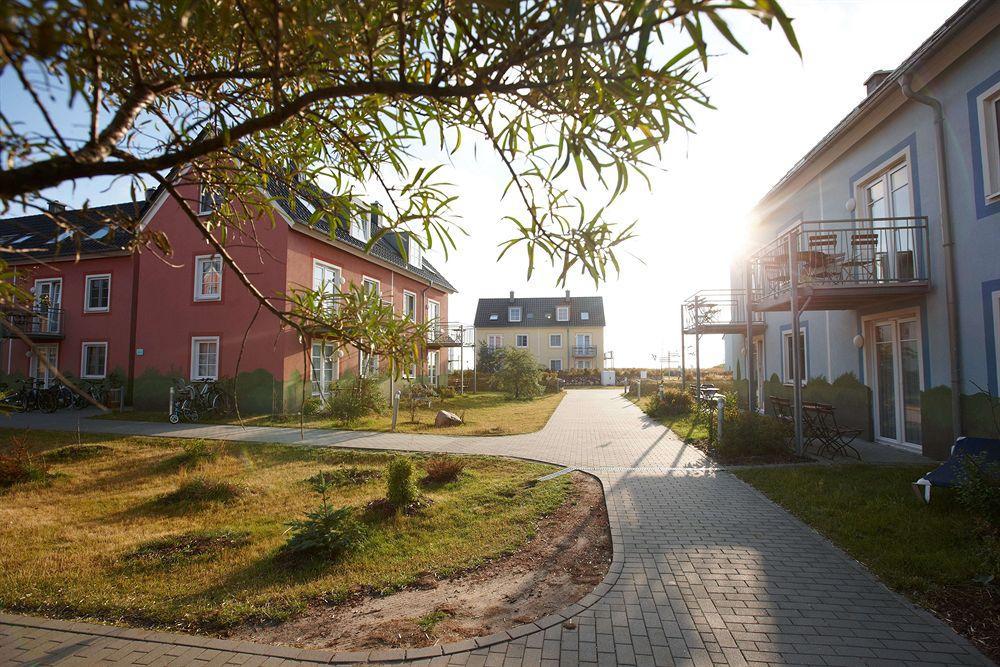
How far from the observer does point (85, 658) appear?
298 cm

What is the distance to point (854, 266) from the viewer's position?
9.85 m

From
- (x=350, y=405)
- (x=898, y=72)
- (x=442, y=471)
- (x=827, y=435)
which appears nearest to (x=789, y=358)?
(x=827, y=435)

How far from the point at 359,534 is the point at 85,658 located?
2269mm

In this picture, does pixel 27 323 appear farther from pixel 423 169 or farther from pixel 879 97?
pixel 879 97

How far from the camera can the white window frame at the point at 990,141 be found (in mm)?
7180

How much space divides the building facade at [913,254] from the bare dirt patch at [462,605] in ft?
22.8

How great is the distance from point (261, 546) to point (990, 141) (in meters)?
10.8

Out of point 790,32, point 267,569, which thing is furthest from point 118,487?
point 790,32

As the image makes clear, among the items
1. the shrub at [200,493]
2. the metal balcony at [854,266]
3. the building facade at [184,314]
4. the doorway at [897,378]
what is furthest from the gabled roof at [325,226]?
the doorway at [897,378]

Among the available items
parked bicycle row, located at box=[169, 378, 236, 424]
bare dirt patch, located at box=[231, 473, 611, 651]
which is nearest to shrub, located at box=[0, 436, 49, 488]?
bare dirt patch, located at box=[231, 473, 611, 651]

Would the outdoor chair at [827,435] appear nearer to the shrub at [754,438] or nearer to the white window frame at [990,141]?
the shrub at [754,438]

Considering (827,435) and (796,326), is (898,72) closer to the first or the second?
(796,326)

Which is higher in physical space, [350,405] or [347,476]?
[350,405]

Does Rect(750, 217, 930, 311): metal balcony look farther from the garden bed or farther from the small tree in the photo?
the small tree
